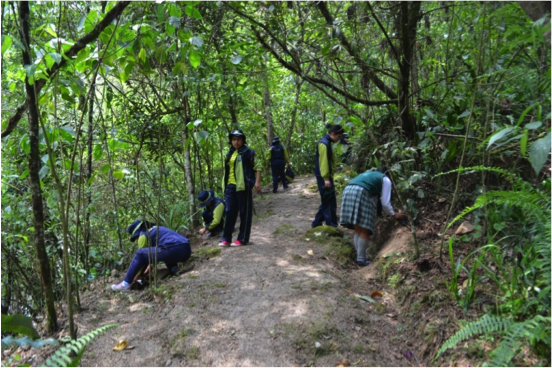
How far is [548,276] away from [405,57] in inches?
135

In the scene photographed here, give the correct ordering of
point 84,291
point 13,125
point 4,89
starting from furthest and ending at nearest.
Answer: point 84,291 → point 4,89 → point 13,125

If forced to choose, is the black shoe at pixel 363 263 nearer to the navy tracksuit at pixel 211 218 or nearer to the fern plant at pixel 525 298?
the fern plant at pixel 525 298

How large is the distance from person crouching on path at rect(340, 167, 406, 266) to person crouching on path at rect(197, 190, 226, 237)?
3.12 meters

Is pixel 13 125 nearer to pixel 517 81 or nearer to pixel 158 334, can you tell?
pixel 158 334

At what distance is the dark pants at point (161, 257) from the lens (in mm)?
5660

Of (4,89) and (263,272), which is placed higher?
(4,89)

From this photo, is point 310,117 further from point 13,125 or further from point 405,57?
point 13,125

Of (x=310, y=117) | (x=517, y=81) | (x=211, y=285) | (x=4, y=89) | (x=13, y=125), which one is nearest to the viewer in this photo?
(x=13, y=125)

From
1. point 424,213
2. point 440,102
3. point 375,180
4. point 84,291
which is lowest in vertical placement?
point 84,291

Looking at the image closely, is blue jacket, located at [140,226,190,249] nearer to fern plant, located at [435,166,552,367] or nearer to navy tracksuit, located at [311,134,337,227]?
navy tracksuit, located at [311,134,337,227]

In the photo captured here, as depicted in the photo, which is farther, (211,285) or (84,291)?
(84,291)

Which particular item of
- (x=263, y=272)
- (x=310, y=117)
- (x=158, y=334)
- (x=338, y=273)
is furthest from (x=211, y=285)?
(x=310, y=117)

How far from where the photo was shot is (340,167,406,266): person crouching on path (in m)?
5.61

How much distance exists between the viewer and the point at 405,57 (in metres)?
5.02
